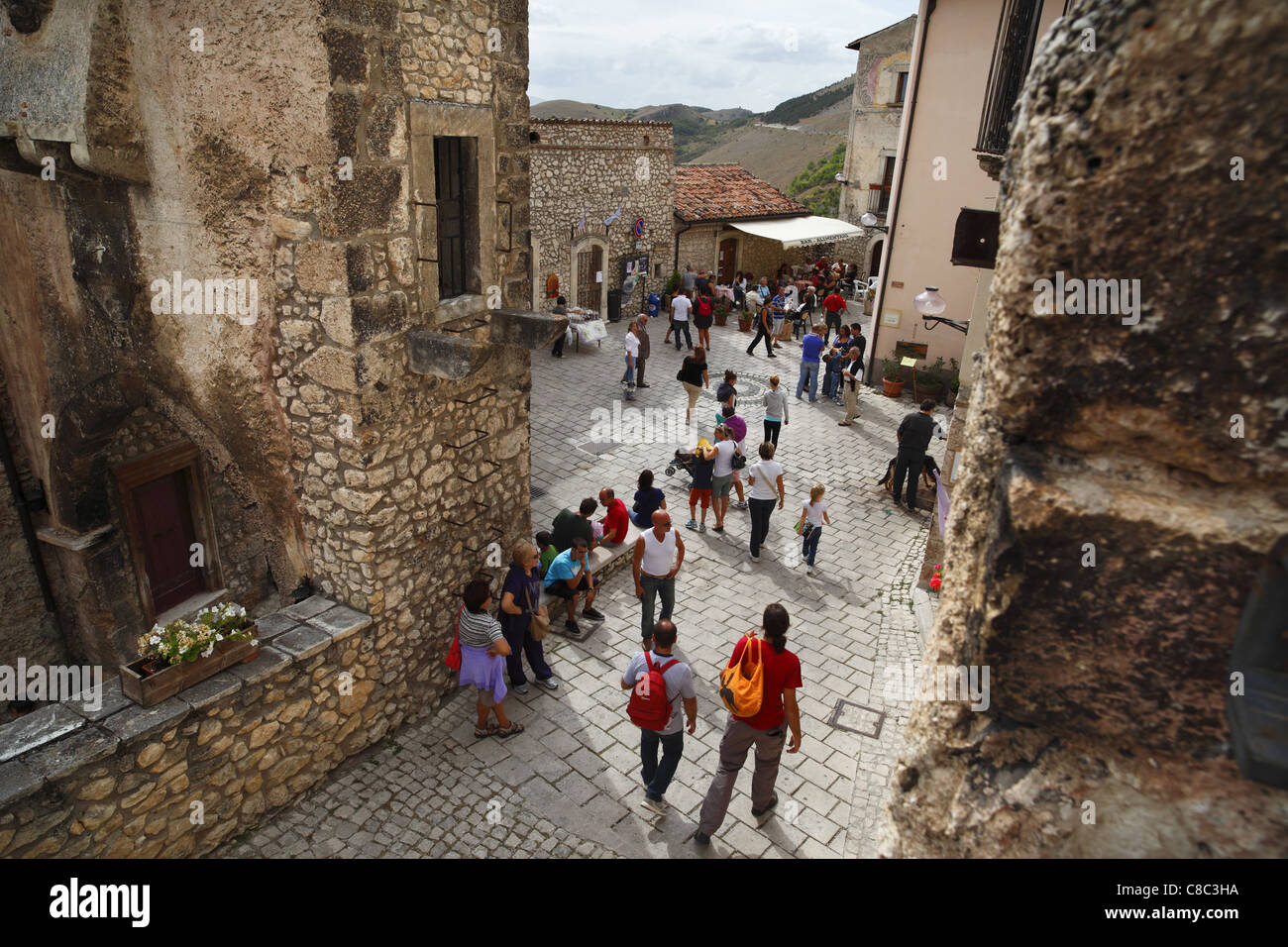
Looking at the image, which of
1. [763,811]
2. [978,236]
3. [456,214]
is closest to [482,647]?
[763,811]

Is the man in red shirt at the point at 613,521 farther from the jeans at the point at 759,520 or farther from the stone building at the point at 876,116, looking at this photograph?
the stone building at the point at 876,116

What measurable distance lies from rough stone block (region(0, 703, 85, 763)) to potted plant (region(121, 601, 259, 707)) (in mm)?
301

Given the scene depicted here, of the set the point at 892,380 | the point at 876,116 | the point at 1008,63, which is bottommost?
the point at 892,380

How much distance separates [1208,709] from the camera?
4.74 ft

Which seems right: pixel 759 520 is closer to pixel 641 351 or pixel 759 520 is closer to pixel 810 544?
pixel 810 544

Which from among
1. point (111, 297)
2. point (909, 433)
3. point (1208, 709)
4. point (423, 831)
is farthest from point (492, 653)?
point (909, 433)

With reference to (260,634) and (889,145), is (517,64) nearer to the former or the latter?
(260,634)

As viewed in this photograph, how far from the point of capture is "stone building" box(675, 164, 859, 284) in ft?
73.5

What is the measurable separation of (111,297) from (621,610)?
5092mm

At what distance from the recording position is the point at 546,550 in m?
7.74

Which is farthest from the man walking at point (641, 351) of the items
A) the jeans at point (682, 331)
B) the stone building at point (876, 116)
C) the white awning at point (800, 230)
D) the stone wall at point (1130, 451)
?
the stone wall at point (1130, 451)

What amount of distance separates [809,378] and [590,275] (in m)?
6.95

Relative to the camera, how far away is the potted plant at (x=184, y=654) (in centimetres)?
477

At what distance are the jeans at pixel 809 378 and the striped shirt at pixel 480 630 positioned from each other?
10.3m
